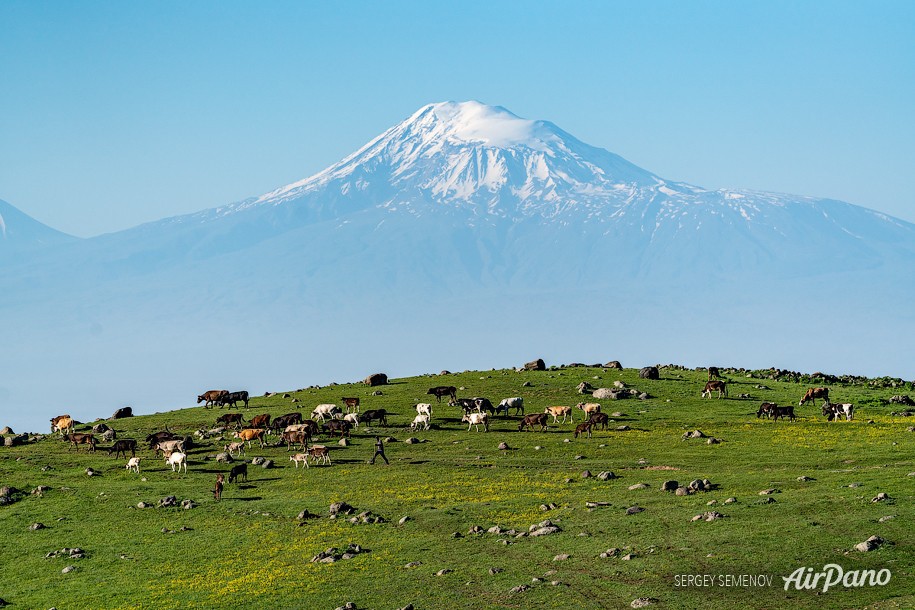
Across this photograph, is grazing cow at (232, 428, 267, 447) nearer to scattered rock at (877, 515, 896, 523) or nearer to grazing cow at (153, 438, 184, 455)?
grazing cow at (153, 438, 184, 455)

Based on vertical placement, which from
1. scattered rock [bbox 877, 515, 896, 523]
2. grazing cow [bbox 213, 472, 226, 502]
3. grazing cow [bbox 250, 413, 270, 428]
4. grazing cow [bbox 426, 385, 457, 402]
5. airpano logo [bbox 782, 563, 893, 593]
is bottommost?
airpano logo [bbox 782, 563, 893, 593]

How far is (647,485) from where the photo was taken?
54312mm

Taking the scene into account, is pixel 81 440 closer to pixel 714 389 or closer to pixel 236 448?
pixel 236 448

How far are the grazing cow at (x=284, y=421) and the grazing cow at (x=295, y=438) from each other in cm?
446

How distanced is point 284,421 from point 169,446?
9.27 metres

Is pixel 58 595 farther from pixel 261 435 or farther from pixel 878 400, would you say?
pixel 878 400

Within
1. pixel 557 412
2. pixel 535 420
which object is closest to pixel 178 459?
pixel 535 420

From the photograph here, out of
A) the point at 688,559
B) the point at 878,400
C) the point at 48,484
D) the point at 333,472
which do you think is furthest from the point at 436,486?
the point at 878,400

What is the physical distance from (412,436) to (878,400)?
39546 mm

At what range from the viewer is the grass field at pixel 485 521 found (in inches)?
1597

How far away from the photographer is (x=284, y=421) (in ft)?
258

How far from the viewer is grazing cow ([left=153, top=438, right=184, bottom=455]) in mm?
71188

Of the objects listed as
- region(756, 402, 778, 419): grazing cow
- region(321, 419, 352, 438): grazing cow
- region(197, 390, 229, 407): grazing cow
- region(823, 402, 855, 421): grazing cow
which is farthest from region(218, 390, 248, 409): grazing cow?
region(823, 402, 855, 421): grazing cow

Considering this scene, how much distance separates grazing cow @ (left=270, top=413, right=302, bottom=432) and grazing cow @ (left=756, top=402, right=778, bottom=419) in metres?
33.4
